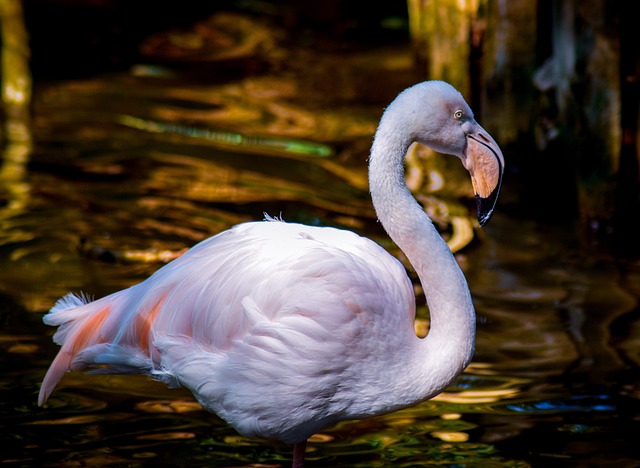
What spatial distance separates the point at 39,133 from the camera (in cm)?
909

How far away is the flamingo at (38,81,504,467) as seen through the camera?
11.8 ft

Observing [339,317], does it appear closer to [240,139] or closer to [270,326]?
[270,326]

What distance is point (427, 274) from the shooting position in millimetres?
3697

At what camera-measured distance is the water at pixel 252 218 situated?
437cm

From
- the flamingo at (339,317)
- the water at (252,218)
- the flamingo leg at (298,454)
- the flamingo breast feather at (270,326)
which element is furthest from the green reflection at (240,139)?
the flamingo leg at (298,454)

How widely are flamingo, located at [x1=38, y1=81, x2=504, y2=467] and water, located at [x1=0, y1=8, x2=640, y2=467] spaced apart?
63cm

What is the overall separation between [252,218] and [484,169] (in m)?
3.58

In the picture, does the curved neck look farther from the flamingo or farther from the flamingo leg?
the flamingo leg

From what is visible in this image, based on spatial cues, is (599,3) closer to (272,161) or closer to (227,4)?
(272,161)

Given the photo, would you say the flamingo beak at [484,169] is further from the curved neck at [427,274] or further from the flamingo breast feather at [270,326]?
the flamingo breast feather at [270,326]

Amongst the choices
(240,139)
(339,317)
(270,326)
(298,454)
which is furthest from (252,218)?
(339,317)

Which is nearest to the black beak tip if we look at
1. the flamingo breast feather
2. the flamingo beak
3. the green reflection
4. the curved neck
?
the flamingo beak

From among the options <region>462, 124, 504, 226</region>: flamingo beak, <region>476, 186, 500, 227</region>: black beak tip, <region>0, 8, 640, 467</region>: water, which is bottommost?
<region>0, 8, 640, 467</region>: water

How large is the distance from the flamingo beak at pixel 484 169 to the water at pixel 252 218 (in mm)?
1227
